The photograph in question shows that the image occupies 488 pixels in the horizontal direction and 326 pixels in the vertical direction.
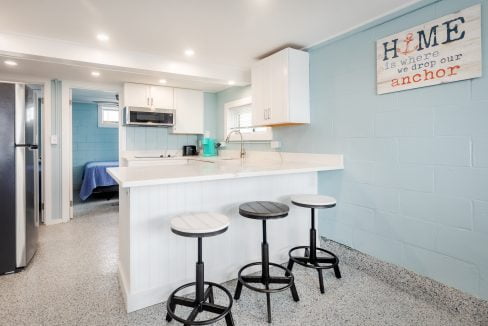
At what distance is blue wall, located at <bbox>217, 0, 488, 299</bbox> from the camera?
5.58ft

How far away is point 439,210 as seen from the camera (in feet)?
6.13

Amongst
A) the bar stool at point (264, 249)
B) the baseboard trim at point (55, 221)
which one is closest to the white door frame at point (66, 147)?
the baseboard trim at point (55, 221)

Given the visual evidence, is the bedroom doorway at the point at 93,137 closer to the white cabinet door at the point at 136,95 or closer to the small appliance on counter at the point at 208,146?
the white cabinet door at the point at 136,95

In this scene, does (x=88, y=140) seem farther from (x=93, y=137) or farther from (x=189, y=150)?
(x=189, y=150)

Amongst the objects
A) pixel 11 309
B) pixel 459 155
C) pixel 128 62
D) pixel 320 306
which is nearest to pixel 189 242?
pixel 320 306

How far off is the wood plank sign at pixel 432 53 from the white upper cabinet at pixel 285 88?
76 cm

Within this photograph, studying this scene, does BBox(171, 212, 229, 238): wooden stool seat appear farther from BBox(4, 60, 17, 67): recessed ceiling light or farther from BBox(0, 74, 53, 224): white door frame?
BBox(0, 74, 53, 224): white door frame

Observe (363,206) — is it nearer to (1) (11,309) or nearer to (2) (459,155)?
(2) (459,155)

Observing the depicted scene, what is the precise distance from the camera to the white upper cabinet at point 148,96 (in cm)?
394

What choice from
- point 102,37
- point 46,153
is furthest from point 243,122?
point 46,153

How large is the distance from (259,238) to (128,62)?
235 cm

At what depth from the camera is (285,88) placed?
2705mm

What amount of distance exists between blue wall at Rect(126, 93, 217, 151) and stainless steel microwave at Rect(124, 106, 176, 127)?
0.24m

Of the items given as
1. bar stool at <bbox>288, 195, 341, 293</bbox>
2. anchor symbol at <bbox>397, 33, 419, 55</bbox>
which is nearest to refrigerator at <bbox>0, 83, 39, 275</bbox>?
bar stool at <bbox>288, 195, 341, 293</bbox>
